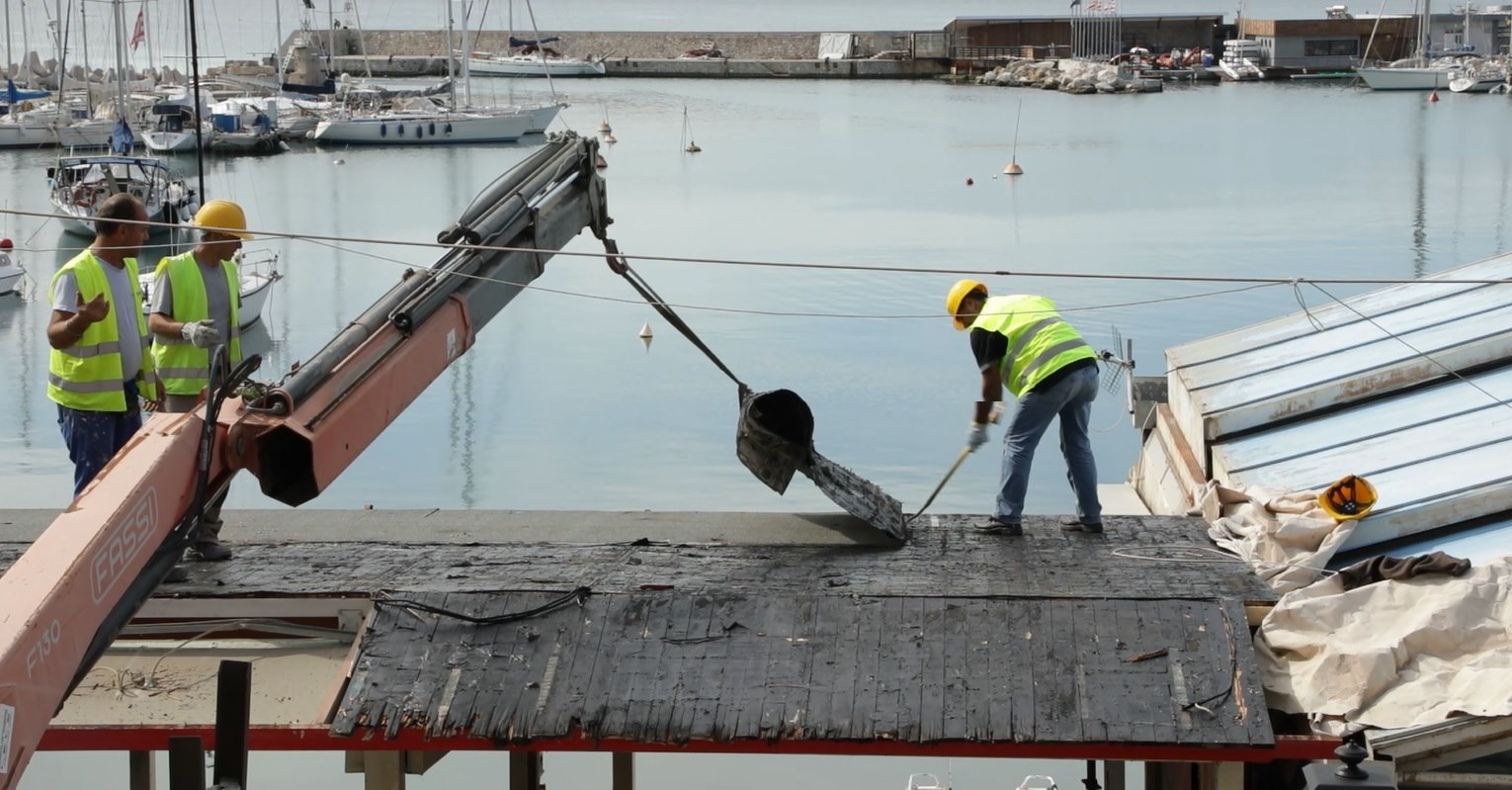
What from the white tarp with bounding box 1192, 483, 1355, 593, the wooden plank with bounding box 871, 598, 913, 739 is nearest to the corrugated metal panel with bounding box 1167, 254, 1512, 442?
the white tarp with bounding box 1192, 483, 1355, 593

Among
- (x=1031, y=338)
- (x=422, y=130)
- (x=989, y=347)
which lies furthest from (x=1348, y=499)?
(x=422, y=130)

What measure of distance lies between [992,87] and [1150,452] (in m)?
55.6

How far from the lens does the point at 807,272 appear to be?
2575 cm

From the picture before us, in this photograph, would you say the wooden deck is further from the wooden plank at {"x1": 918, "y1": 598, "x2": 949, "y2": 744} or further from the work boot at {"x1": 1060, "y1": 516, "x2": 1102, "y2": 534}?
the work boot at {"x1": 1060, "y1": 516, "x2": 1102, "y2": 534}

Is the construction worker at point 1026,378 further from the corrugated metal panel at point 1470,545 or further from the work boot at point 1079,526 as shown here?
the corrugated metal panel at point 1470,545

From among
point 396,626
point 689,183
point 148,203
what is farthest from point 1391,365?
point 689,183

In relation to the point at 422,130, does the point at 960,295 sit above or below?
below

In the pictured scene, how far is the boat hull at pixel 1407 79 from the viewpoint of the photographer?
61156 millimetres

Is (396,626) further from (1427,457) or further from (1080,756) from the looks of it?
(1427,457)

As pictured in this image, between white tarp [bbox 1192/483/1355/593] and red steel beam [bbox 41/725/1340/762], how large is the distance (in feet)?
4.51

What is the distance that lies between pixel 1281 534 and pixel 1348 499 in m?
0.46

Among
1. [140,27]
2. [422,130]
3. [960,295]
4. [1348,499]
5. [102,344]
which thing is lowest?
[1348,499]

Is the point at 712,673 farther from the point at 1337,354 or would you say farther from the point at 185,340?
the point at 1337,354

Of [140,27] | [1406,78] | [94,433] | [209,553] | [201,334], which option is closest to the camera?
[201,334]
